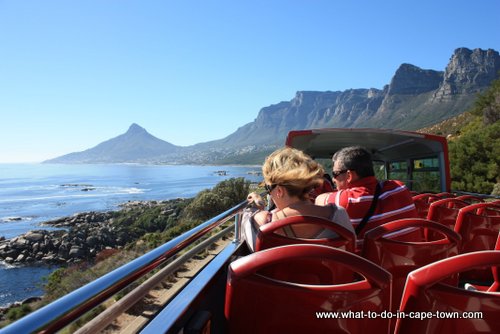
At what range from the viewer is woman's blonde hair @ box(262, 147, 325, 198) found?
96.3 inches

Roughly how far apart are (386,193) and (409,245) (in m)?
0.85

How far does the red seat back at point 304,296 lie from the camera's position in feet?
4.69

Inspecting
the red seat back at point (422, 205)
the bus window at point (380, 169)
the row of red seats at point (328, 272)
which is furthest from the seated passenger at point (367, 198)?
the bus window at point (380, 169)

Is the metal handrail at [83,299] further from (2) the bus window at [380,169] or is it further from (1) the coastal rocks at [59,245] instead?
(1) the coastal rocks at [59,245]

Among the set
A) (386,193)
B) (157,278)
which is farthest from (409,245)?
(157,278)

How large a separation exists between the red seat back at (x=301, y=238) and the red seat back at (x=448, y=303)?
0.83 m

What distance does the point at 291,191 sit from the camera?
247cm

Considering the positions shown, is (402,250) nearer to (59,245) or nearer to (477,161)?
(477,161)

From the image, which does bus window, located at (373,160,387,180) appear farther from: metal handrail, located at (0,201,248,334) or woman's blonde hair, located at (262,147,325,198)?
metal handrail, located at (0,201,248,334)

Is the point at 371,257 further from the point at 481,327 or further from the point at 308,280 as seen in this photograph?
the point at 481,327

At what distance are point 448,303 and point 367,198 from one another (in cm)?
190

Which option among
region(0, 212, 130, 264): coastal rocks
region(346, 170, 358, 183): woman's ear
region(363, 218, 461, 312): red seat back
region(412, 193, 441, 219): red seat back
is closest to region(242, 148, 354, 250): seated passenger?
region(363, 218, 461, 312): red seat back

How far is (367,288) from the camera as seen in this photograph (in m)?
1.44

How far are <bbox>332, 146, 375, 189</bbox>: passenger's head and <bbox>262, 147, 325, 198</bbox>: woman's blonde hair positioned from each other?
0.78 metres
